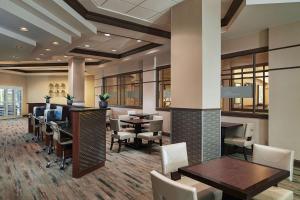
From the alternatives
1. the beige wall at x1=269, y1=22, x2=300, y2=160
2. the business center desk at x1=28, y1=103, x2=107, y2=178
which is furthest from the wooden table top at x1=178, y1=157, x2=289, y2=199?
the beige wall at x1=269, y1=22, x2=300, y2=160

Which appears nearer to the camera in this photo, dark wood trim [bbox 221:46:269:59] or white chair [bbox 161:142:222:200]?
white chair [bbox 161:142:222:200]

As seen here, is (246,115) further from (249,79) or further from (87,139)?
(87,139)

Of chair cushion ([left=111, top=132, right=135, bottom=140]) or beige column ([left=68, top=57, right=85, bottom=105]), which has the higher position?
beige column ([left=68, top=57, right=85, bottom=105])

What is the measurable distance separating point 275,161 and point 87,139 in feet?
10.8

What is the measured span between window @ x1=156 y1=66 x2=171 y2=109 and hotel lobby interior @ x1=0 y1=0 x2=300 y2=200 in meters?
1.91

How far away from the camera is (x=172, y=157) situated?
2.71 m

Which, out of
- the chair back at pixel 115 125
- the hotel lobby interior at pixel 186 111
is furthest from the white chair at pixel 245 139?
the chair back at pixel 115 125

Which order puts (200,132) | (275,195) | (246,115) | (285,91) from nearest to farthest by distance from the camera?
(275,195) → (200,132) → (285,91) → (246,115)

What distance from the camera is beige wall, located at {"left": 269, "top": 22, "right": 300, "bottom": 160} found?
15.7ft

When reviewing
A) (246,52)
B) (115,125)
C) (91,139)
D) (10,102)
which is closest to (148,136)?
(115,125)

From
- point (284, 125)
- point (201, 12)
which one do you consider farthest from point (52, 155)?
point (284, 125)

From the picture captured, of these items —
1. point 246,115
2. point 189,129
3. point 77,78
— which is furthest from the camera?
point 77,78

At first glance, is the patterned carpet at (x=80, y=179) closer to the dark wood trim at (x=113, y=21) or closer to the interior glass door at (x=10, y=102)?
the dark wood trim at (x=113, y=21)

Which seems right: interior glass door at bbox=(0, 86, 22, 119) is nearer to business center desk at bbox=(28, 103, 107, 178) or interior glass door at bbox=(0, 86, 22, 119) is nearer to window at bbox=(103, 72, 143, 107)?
window at bbox=(103, 72, 143, 107)
